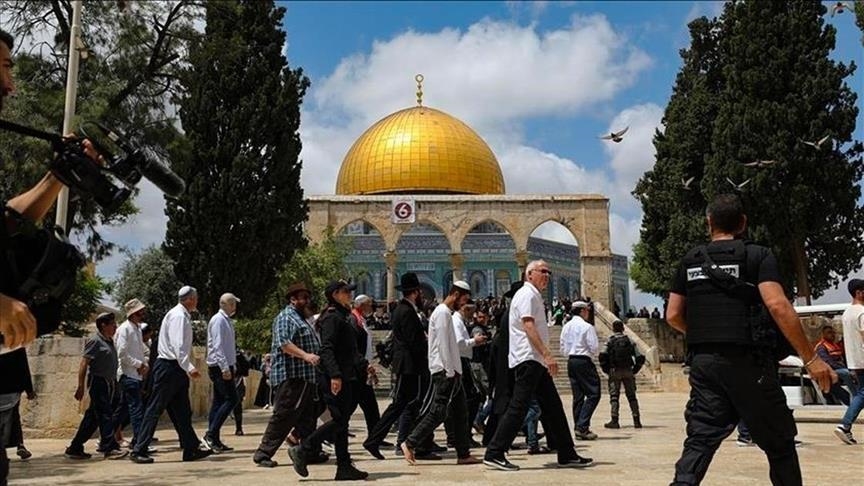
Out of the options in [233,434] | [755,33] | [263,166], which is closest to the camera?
[233,434]

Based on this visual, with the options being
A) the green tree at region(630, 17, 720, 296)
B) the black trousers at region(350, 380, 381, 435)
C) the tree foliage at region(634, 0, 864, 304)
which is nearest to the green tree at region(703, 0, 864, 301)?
the tree foliage at region(634, 0, 864, 304)

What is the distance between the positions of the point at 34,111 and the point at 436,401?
30.3 ft

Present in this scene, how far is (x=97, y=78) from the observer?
44.9 feet

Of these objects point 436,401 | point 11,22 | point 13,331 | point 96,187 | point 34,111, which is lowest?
point 436,401

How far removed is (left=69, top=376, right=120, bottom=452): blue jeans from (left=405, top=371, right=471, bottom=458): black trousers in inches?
126

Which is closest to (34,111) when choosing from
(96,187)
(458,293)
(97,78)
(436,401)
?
(97,78)

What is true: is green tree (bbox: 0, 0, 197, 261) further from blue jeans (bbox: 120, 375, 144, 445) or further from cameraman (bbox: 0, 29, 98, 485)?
cameraman (bbox: 0, 29, 98, 485)

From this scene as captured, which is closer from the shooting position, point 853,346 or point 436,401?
point 436,401

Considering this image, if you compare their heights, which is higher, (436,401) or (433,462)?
(436,401)

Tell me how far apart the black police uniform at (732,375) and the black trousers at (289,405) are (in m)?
3.54

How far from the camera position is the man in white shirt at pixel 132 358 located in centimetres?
792

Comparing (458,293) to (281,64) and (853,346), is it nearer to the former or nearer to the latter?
(853,346)

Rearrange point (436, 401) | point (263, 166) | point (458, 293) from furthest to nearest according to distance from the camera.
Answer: point (263, 166), point (458, 293), point (436, 401)

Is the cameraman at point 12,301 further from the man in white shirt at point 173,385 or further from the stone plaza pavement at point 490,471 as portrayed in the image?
the man in white shirt at point 173,385
